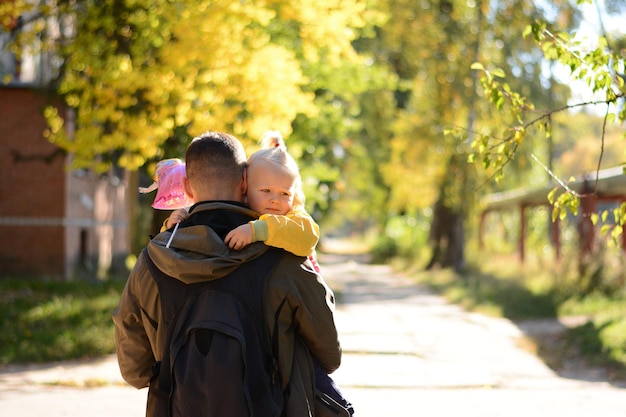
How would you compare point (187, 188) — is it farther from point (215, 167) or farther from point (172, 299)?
point (172, 299)

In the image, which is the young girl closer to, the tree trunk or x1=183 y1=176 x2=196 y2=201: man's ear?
x1=183 y1=176 x2=196 y2=201: man's ear

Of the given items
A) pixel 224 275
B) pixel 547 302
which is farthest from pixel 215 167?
pixel 547 302

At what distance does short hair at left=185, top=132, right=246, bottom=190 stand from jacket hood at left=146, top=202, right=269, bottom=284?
9 cm

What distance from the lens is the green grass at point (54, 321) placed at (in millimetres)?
10609

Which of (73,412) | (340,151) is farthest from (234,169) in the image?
(340,151)

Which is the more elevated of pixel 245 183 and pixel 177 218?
pixel 245 183

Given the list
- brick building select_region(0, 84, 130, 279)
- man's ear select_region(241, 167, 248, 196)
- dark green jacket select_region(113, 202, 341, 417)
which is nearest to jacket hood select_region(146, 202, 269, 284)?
dark green jacket select_region(113, 202, 341, 417)

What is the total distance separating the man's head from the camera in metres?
3.31

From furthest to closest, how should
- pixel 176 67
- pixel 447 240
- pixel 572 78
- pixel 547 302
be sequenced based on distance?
pixel 447 240 → pixel 547 302 → pixel 176 67 → pixel 572 78

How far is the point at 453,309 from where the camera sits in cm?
1686

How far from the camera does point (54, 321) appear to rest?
12.6m

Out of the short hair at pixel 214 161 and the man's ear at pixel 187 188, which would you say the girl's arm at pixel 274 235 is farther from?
the man's ear at pixel 187 188

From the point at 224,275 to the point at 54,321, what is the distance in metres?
9.96

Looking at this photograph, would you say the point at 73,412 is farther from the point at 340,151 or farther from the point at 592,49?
the point at 340,151
